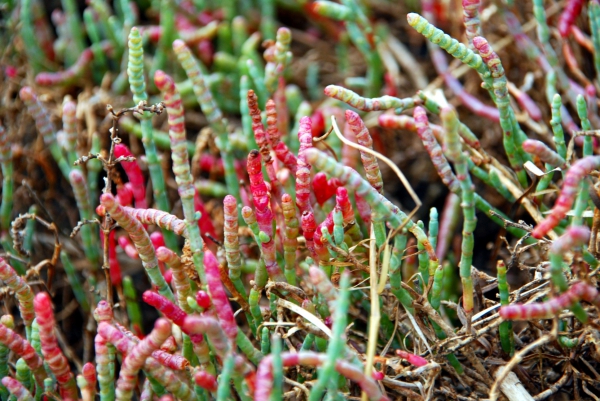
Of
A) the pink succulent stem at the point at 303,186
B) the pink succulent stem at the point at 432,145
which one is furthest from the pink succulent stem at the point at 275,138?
the pink succulent stem at the point at 432,145

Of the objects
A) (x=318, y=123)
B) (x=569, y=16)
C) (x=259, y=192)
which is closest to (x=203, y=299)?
(x=259, y=192)

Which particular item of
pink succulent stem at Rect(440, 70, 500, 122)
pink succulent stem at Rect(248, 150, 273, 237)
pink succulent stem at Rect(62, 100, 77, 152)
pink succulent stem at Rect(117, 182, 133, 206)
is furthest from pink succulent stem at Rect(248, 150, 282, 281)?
pink succulent stem at Rect(440, 70, 500, 122)

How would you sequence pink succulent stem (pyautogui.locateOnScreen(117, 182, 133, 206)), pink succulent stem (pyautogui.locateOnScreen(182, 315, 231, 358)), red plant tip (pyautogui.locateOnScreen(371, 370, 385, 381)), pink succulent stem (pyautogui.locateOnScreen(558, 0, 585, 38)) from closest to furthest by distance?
pink succulent stem (pyautogui.locateOnScreen(182, 315, 231, 358))
red plant tip (pyautogui.locateOnScreen(371, 370, 385, 381))
pink succulent stem (pyautogui.locateOnScreen(117, 182, 133, 206))
pink succulent stem (pyautogui.locateOnScreen(558, 0, 585, 38))

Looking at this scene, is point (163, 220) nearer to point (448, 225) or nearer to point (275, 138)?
point (275, 138)

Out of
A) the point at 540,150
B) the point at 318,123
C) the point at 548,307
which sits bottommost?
the point at 318,123

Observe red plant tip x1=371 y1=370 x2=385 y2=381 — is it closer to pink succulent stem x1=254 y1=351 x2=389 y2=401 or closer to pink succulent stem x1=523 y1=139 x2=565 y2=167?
pink succulent stem x1=254 y1=351 x2=389 y2=401

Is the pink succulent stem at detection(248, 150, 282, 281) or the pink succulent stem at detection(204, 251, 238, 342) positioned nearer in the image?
the pink succulent stem at detection(204, 251, 238, 342)

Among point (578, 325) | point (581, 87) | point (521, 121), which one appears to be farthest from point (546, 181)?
point (581, 87)
